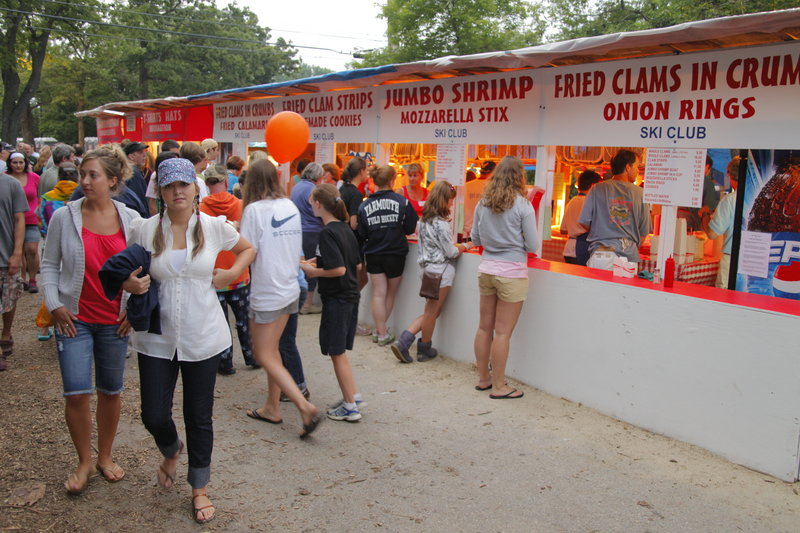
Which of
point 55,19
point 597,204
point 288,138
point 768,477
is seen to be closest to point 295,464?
point 768,477

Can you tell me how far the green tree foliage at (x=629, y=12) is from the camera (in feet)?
62.5

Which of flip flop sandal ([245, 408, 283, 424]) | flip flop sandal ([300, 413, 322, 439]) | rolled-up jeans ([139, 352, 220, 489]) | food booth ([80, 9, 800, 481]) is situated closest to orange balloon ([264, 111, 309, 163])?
food booth ([80, 9, 800, 481])

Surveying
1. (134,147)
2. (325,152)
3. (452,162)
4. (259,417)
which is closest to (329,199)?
(259,417)

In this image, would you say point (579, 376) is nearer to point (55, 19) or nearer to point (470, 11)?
point (470, 11)

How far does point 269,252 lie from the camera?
4.57 m

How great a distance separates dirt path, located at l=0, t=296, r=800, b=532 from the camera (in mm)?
A: 3709

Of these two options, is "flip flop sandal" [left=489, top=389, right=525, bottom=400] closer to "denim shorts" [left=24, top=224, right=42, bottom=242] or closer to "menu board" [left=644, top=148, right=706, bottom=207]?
"menu board" [left=644, top=148, right=706, bottom=207]

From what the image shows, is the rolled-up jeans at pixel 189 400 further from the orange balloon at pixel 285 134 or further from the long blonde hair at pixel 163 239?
the orange balloon at pixel 285 134

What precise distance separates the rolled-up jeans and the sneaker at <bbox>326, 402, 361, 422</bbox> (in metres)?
1.57

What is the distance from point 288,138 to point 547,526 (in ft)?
20.3

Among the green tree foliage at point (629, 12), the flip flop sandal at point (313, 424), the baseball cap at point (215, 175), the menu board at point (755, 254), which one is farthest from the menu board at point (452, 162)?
the green tree foliage at point (629, 12)

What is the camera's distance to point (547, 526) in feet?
12.0

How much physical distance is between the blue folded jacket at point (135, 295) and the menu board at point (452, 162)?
15.3 feet

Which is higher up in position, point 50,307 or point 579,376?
point 50,307
